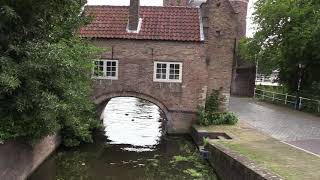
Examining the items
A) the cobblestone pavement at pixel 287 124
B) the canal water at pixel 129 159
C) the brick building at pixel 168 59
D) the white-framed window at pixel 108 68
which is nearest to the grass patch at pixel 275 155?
the cobblestone pavement at pixel 287 124

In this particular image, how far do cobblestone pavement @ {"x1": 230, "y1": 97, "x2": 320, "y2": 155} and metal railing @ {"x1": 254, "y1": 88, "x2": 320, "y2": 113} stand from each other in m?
0.76

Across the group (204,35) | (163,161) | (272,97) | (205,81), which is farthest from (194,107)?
(272,97)

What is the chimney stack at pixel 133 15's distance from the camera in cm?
2223

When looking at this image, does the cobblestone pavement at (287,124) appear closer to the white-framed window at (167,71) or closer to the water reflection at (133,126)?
the white-framed window at (167,71)

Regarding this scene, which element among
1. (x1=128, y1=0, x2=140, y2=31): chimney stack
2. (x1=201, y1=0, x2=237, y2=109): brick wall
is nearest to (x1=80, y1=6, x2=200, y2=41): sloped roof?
(x1=128, y1=0, x2=140, y2=31): chimney stack

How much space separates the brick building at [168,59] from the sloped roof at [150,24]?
5 centimetres

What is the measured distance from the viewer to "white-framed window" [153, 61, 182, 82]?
71.5ft

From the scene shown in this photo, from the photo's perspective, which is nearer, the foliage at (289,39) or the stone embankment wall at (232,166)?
the stone embankment wall at (232,166)

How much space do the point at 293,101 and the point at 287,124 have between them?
29.3 ft

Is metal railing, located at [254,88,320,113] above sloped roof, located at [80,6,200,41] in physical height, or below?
below

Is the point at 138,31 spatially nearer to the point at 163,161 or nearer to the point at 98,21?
the point at 98,21

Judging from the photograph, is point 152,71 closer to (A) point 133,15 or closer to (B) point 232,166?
(A) point 133,15

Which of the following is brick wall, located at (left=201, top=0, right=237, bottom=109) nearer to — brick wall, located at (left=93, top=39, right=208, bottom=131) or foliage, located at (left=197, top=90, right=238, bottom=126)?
foliage, located at (left=197, top=90, right=238, bottom=126)

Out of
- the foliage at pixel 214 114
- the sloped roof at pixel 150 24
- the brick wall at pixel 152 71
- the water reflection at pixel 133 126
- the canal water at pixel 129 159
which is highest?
the sloped roof at pixel 150 24
